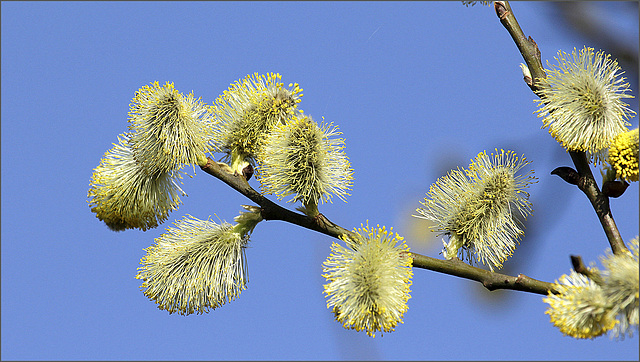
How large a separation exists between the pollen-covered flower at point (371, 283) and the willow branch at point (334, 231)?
7cm

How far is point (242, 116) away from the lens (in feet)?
8.47

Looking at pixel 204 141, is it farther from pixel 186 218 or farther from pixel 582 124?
pixel 582 124

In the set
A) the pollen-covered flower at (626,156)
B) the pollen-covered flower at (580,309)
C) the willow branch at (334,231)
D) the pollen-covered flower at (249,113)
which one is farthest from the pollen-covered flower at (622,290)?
the pollen-covered flower at (249,113)

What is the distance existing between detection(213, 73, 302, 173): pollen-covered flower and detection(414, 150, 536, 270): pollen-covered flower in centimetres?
62

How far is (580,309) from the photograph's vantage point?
1897 millimetres

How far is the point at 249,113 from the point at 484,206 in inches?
35.1

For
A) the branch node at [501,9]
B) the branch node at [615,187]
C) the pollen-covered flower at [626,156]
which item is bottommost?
the branch node at [615,187]

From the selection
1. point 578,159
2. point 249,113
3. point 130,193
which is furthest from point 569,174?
point 130,193

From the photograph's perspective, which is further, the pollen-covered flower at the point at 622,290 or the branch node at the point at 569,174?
the branch node at the point at 569,174

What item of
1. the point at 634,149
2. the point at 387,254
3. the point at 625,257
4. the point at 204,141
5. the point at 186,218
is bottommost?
the point at 625,257

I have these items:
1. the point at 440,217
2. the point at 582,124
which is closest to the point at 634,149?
the point at 582,124

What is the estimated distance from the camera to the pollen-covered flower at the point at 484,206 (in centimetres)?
253

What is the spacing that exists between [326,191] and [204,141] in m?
0.47

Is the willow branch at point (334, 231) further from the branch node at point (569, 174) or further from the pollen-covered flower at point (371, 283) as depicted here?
the branch node at point (569, 174)
